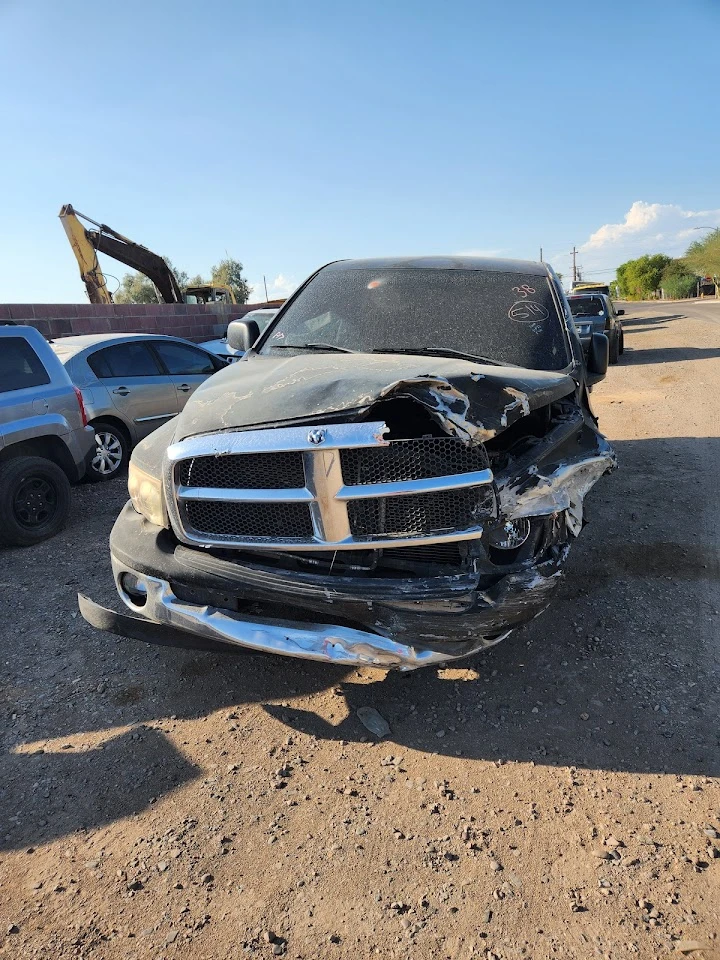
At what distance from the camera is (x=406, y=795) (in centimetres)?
254

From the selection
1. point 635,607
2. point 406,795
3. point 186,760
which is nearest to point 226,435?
point 186,760

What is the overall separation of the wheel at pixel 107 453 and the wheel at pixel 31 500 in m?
1.46

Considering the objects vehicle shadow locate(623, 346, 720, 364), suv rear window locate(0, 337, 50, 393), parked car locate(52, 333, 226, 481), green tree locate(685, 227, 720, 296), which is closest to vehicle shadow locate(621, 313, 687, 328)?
vehicle shadow locate(623, 346, 720, 364)

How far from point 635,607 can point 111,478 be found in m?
5.89

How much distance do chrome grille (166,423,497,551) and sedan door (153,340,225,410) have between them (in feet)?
18.8

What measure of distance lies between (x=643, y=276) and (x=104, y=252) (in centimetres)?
9090

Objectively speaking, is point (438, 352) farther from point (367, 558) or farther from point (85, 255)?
point (85, 255)

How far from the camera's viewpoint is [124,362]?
773 cm

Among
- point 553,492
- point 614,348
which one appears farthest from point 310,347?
point 614,348

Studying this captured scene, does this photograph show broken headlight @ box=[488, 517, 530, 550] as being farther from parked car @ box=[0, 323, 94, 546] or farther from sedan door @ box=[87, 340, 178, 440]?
sedan door @ box=[87, 340, 178, 440]

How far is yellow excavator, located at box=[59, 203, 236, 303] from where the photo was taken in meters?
15.5

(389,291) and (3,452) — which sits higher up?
(389,291)

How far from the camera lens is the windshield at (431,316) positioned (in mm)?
3738

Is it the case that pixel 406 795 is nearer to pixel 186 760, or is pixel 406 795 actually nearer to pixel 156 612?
pixel 186 760
